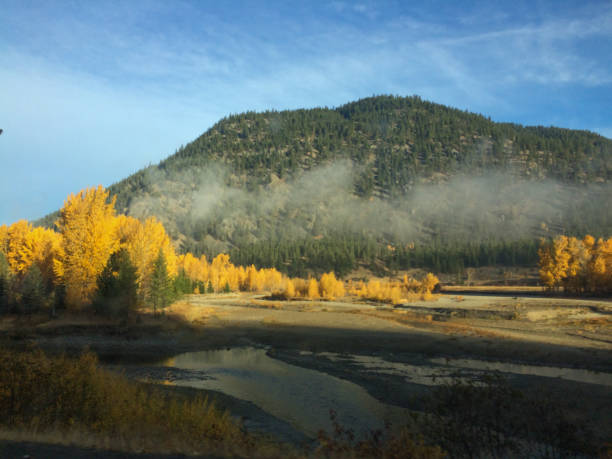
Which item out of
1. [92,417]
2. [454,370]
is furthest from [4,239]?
[454,370]

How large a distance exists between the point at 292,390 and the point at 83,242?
1407 inches

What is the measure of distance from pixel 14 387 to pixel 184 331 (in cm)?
3446

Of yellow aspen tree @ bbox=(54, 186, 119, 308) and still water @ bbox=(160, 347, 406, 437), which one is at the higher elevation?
yellow aspen tree @ bbox=(54, 186, 119, 308)

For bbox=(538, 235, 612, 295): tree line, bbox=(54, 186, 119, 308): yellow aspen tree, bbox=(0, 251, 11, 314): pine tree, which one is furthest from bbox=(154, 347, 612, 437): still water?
bbox=(538, 235, 612, 295): tree line

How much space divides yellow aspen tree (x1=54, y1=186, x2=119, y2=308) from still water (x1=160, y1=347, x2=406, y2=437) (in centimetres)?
2064

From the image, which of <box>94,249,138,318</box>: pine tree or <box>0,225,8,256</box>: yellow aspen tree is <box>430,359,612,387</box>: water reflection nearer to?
<box>94,249,138,318</box>: pine tree

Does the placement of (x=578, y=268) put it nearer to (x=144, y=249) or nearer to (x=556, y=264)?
(x=556, y=264)

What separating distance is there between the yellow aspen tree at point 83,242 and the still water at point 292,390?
20.6 meters

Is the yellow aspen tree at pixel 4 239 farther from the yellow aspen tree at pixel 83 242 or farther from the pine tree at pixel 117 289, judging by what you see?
the pine tree at pixel 117 289

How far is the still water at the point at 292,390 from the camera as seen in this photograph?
19.1 metres

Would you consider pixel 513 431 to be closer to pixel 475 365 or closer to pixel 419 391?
pixel 419 391

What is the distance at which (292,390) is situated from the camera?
24188 millimetres

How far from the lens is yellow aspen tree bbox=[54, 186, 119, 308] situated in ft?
152

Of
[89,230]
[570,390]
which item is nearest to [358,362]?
[570,390]
